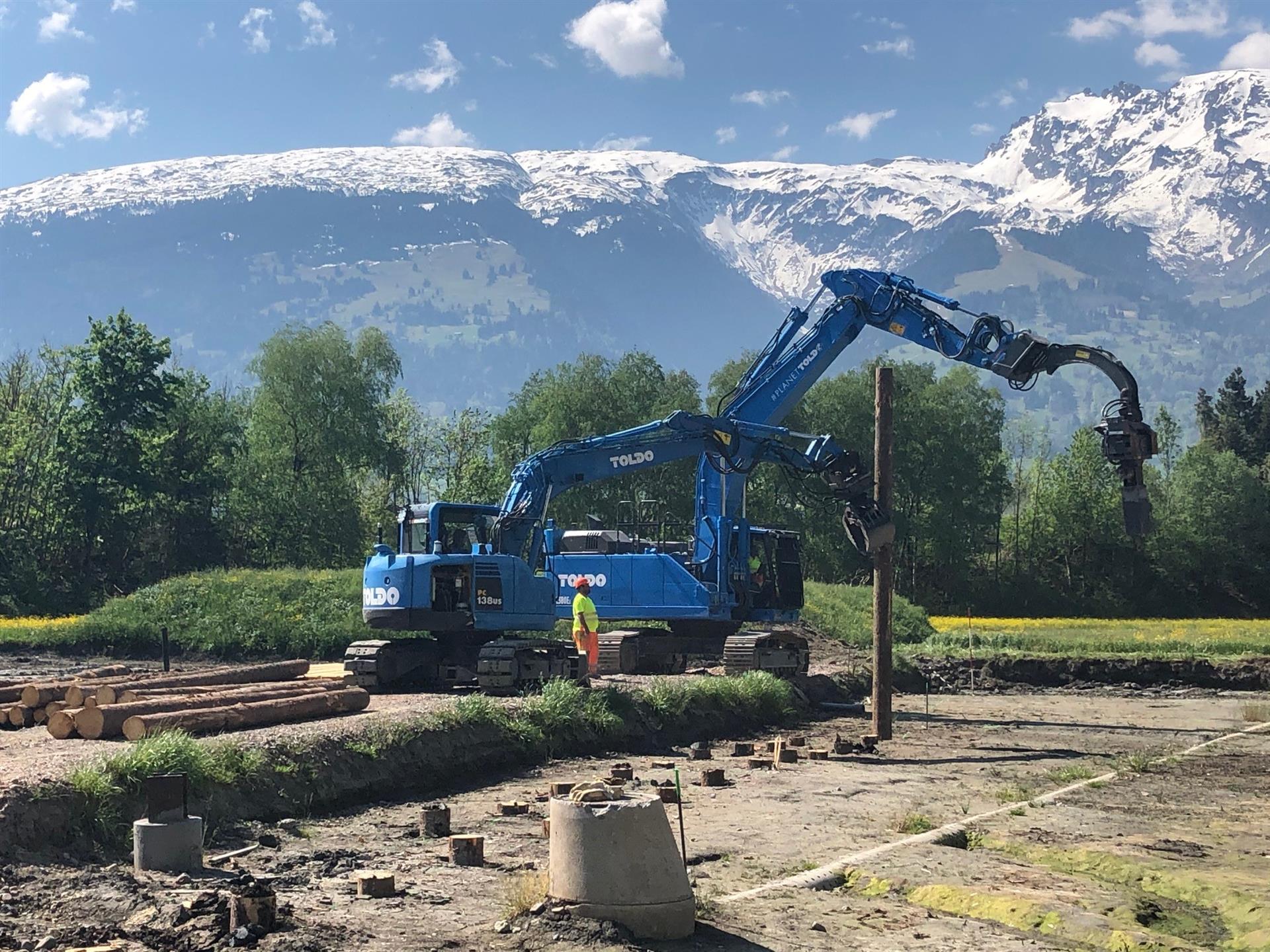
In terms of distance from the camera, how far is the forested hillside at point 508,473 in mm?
58219

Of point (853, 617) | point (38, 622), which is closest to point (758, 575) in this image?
point (853, 617)

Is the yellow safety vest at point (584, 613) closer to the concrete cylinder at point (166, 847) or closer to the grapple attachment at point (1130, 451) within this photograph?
the grapple attachment at point (1130, 451)

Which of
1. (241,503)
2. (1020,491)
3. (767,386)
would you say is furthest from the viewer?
(1020,491)

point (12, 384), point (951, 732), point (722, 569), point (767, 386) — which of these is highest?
point (12, 384)

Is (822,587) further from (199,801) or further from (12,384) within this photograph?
(12,384)

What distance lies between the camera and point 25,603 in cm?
5322

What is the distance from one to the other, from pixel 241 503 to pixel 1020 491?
59440 millimetres

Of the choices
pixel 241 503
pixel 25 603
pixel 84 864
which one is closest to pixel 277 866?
pixel 84 864

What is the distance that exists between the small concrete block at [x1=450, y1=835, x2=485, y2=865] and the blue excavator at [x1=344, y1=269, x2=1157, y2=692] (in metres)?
11.9

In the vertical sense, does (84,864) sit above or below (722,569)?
below

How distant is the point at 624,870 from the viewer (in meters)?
9.05

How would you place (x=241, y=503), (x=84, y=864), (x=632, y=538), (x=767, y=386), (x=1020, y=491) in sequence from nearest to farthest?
(x=84, y=864)
(x=767, y=386)
(x=632, y=538)
(x=241, y=503)
(x=1020, y=491)

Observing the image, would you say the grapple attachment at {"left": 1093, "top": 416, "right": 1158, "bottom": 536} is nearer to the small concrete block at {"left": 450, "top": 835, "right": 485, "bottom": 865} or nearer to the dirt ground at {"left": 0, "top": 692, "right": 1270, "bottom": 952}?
the dirt ground at {"left": 0, "top": 692, "right": 1270, "bottom": 952}

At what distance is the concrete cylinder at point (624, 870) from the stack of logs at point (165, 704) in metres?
8.24
